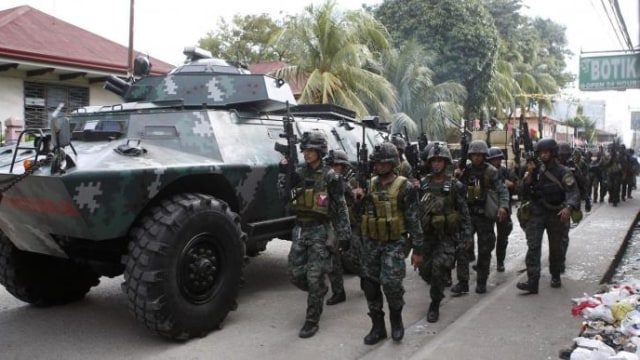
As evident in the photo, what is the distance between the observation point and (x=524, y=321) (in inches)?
196

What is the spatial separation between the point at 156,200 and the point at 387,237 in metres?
1.89

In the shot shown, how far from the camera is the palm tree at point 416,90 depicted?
1906 cm

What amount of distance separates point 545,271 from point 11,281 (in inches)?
222

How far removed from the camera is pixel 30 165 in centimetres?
432

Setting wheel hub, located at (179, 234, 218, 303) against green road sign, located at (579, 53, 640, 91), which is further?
green road sign, located at (579, 53, 640, 91)

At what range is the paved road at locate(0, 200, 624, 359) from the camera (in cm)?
453

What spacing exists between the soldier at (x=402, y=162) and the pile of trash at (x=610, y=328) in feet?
9.08

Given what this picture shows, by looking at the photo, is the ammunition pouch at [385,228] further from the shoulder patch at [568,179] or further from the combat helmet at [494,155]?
the combat helmet at [494,155]

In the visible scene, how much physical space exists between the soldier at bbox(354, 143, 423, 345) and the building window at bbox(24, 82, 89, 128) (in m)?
11.3

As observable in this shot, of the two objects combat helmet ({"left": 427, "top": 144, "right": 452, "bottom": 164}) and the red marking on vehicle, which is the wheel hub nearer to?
the red marking on vehicle

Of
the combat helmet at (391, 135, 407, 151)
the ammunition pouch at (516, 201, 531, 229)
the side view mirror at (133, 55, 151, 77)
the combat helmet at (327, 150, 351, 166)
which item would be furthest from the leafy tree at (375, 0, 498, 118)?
the combat helmet at (327, 150, 351, 166)

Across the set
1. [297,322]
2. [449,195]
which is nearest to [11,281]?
[297,322]

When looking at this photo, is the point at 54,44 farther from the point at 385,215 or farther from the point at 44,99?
the point at 385,215

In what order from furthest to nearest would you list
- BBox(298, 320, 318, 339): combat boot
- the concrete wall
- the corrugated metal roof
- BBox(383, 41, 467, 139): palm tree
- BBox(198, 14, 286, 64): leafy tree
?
1. BBox(198, 14, 286, 64): leafy tree
2. BBox(383, 41, 467, 139): palm tree
3. the concrete wall
4. the corrugated metal roof
5. BBox(298, 320, 318, 339): combat boot
